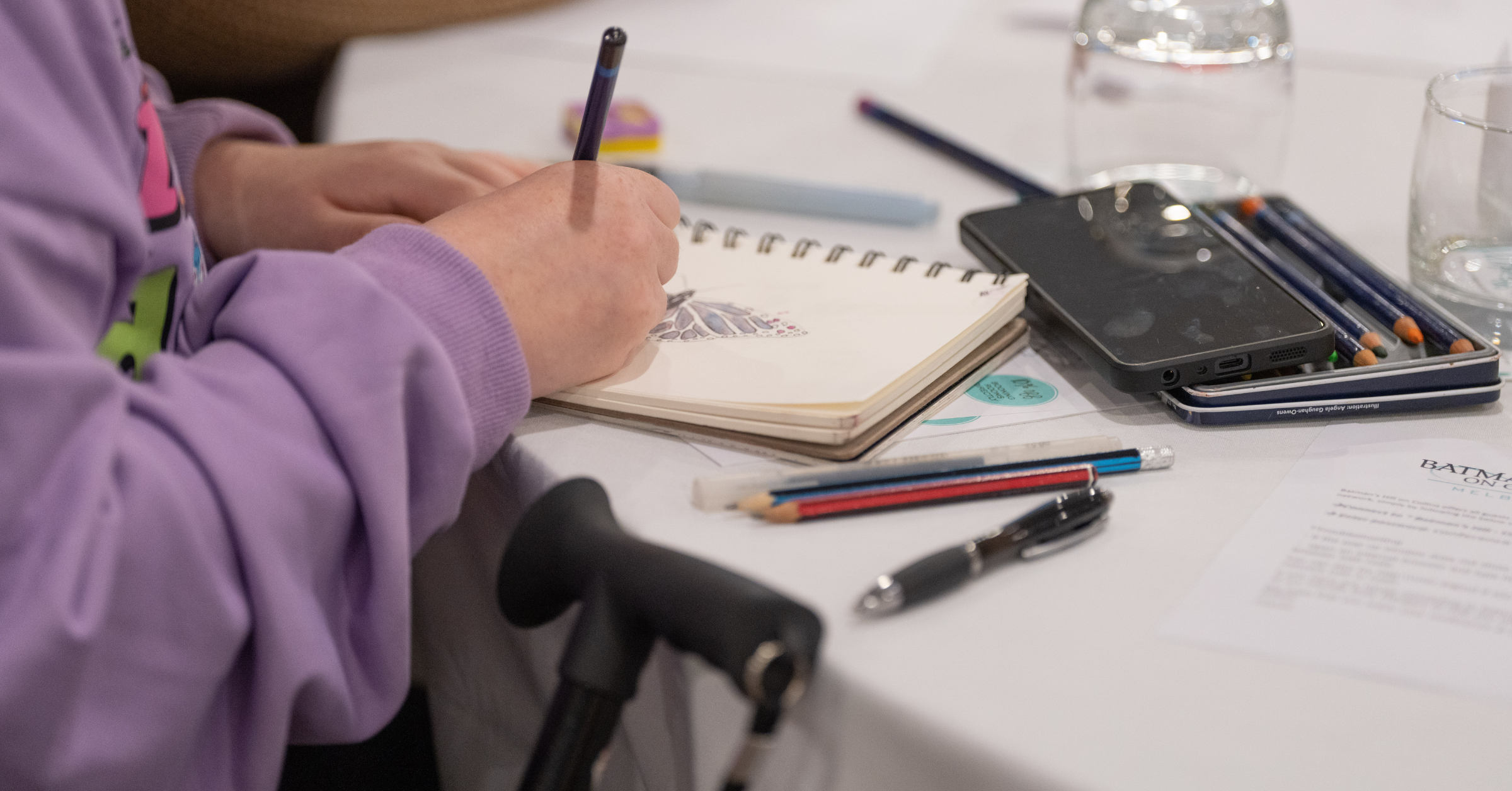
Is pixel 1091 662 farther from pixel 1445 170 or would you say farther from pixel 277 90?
pixel 277 90

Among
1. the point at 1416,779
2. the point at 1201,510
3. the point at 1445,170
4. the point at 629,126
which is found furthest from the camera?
the point at 629,126

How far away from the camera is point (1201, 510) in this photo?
0.44m

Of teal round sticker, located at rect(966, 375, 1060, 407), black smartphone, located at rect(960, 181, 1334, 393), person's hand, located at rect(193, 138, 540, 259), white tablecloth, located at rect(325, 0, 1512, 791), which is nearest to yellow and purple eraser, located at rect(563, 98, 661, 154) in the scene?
white tablecloth, located at rect(325, 0, 1512, 791)

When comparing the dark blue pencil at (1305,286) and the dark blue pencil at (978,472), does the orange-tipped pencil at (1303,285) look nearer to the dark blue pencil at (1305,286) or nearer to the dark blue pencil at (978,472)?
the dark blue pencil at (1305,286)

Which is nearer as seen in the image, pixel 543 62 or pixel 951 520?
pixel 951 520

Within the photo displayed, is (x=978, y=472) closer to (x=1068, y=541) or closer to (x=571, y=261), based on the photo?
(x=1068, y=541)

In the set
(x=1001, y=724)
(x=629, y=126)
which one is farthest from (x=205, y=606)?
(x=629, y=126)

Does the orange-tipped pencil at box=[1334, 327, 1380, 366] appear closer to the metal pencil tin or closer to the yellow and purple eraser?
the metal pencil tin

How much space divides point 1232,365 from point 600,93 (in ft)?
0.96

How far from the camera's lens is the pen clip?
0.40 metres

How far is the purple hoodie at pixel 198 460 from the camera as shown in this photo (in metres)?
0.37

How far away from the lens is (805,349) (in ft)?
1.67

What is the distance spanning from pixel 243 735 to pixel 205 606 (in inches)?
2.7

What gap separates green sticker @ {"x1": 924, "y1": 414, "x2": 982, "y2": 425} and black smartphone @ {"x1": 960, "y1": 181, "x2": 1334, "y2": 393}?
0.06m
